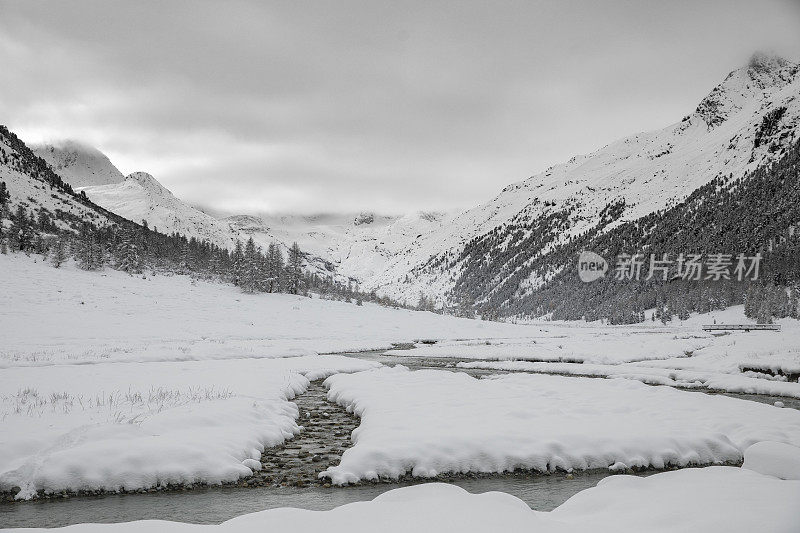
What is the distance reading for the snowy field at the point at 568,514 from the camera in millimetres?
4129

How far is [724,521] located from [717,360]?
97.3ft

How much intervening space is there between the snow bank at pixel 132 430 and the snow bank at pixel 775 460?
908cm

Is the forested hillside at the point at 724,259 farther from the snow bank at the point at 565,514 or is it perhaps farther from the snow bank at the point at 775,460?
the snow bank at the point at 565,514

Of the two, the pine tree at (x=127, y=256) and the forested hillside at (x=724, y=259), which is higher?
the forested hillside at (x=724, y=259)

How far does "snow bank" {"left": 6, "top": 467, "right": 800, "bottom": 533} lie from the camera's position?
13.6 ft

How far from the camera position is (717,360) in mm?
27359

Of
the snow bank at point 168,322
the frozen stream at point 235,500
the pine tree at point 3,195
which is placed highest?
the pine tree at point 3,195

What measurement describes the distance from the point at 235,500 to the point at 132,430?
3244mm

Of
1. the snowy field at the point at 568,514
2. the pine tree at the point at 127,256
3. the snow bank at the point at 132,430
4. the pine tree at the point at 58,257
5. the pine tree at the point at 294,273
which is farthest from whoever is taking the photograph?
the pine tree at the point at 294,273

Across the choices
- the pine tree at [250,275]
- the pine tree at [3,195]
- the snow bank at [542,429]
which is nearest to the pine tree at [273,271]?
the pine tree at [250,275]

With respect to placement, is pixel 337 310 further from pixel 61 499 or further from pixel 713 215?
pixel 713 215

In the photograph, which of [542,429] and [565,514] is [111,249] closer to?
[542,429]

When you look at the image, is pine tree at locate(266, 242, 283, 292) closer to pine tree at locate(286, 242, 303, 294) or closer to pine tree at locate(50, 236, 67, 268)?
pine tree at locate(286, 242, 303, 294)

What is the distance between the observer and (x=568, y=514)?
5215 millimetres
